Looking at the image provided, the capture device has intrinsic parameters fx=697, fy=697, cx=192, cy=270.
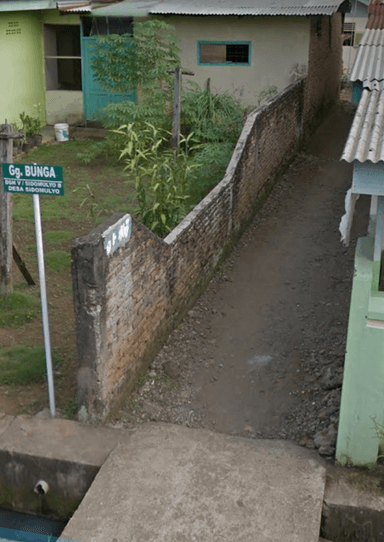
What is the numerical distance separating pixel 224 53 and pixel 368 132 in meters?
11.5

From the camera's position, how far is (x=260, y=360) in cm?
805

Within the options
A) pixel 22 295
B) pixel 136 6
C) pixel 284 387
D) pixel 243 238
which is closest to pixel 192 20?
pixel 136 6

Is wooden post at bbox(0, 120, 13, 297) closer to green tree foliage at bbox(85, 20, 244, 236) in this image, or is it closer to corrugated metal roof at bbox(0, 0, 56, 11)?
green tree foliage at bbox(85, 20, 244, 236)

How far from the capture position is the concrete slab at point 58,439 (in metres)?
5.83

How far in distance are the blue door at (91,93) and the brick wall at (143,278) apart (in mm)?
5179

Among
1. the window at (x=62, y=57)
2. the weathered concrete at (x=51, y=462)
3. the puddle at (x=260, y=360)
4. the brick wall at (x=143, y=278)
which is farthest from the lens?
the window at (x=62, y=57)

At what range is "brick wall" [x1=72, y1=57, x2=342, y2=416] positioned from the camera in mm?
5957

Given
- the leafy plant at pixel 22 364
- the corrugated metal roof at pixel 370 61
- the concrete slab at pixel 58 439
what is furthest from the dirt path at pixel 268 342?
the corrugated metal roof at pixel 370 61

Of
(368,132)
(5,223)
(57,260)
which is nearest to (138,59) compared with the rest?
(57,260)

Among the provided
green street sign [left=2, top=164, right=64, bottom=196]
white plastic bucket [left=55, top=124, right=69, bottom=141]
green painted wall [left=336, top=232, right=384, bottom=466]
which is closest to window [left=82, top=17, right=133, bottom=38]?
white plastic bucket [left=55, top=124, right=69, bottom=141]

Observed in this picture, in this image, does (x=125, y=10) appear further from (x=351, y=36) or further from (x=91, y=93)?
(x=351, y=36)

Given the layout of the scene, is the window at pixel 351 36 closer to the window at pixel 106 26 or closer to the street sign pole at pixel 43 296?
the window at pixel 106 26

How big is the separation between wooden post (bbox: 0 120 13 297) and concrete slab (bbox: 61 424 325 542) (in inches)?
125

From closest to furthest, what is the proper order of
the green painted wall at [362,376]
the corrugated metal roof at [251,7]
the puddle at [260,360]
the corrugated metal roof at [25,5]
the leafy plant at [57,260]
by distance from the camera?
the green painted wall at [362,376] < the puddle at [260,360] < the leafy plant at [57,260] < the corrugated metal roof at [25,5] < the corrugated metal roof at [251,7]
